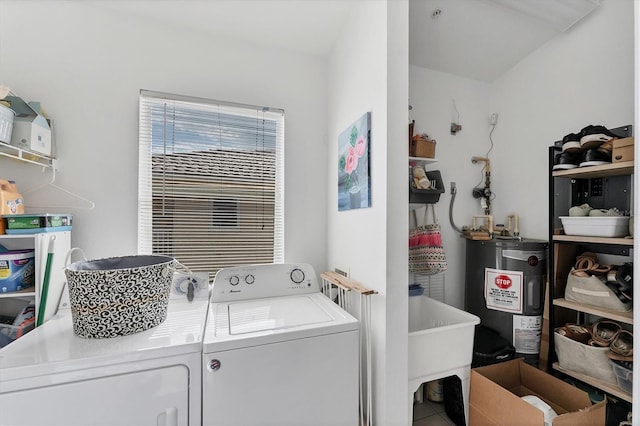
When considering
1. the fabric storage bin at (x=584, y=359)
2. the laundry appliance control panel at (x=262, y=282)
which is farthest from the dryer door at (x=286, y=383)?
the fabric storage bin at (x=584, y=359)

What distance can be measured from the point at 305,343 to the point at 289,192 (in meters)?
1.08

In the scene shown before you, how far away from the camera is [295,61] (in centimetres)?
205

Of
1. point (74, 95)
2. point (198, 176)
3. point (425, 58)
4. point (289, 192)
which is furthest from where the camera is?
point (425, 58)

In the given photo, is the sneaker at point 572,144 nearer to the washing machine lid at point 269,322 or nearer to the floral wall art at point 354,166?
the floral wall art at point 354,166

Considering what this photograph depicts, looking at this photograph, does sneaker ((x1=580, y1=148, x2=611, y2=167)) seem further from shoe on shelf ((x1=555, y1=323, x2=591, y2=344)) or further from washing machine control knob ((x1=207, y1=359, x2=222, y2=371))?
washing machine control knob ((x1=207, y1=359, x2=222, y2=371))

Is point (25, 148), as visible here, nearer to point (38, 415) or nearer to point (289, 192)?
point (38, 415)

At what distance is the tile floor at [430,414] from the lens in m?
1.80

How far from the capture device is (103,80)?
1.65 metres

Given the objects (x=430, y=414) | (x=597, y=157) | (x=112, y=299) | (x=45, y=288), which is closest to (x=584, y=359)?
(x=430, y=414)

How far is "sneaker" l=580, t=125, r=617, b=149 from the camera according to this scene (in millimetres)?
1550

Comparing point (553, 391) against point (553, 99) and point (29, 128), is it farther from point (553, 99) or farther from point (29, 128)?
point (29, 128)

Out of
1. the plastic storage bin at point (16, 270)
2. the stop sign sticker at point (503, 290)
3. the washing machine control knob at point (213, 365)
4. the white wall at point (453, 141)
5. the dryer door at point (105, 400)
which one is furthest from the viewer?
the white wall at point (453, 141)

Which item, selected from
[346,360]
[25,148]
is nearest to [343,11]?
[25,148]

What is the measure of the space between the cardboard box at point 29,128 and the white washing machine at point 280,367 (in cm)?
119
